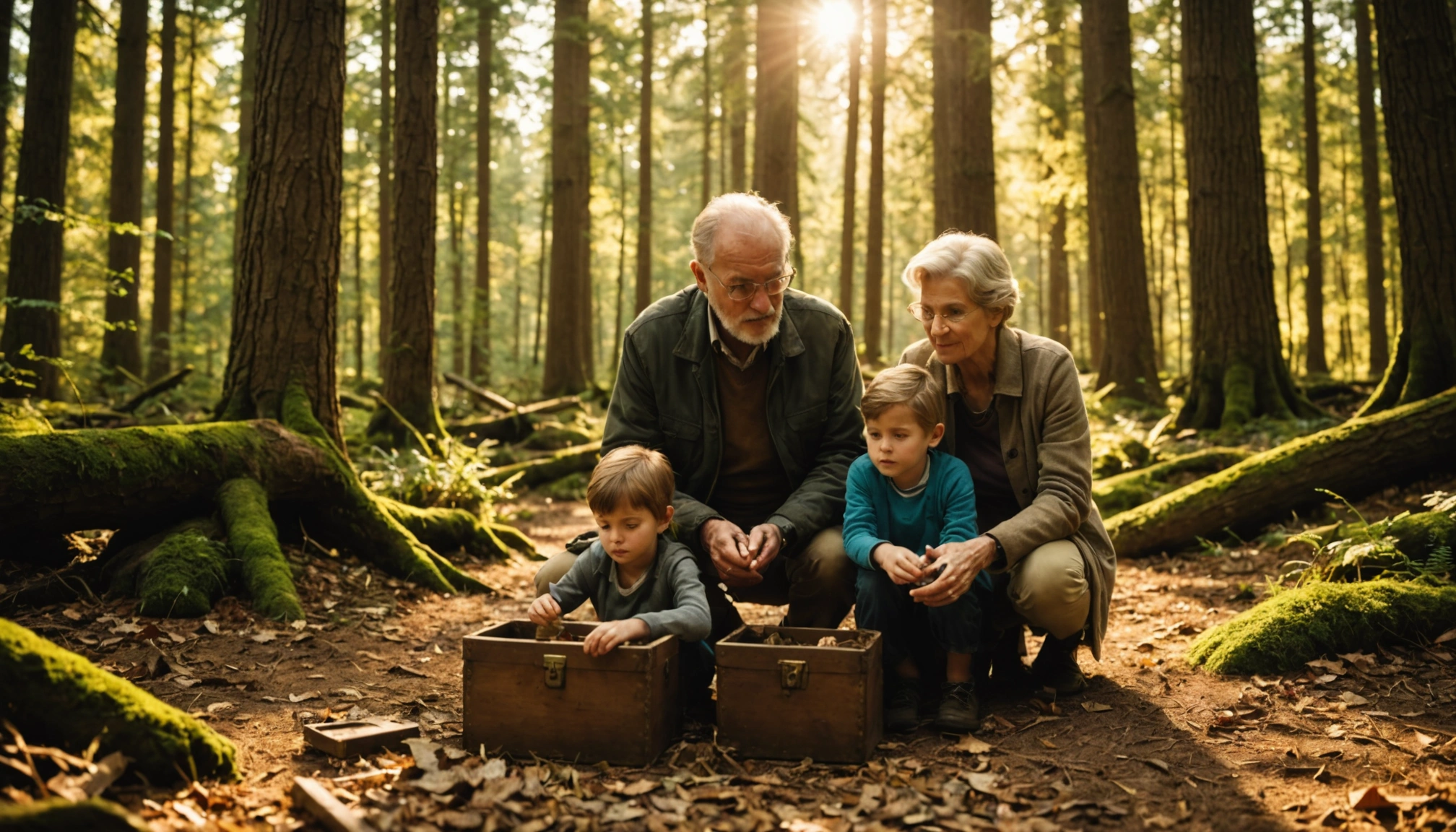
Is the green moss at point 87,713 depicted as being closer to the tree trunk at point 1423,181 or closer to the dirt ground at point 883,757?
the dirt ground at point 883,757

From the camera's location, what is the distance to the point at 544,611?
3.43m

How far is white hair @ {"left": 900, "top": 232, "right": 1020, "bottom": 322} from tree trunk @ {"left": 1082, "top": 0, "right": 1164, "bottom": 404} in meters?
10.1

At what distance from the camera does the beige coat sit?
3863 millimetres

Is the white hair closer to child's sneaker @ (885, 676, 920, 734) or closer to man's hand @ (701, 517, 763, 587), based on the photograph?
man's hand @ (701, 517, 763, 587)

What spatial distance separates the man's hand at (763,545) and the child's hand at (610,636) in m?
0.60

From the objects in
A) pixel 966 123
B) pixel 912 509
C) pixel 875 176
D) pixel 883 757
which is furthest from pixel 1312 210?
pixel 883 757

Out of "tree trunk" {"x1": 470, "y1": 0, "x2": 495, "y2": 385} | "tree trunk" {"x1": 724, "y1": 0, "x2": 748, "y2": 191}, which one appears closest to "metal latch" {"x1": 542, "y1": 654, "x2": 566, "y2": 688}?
"tree trunk" {"x1": 724, "y1": 0, "x2": 748, "y2": 191}

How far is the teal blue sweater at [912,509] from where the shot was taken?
3740 mm

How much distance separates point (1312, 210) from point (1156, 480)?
14.6 meters

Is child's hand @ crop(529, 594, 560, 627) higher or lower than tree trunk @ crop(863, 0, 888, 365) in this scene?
lower

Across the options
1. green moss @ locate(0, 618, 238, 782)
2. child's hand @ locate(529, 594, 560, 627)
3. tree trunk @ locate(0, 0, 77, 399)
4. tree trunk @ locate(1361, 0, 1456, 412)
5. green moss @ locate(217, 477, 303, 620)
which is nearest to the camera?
green moss @ locate(0, 618, 238, 782)

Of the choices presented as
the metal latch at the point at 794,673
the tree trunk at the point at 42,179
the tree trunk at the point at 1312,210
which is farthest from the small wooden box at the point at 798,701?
the tree trunk at the point at 1312,210

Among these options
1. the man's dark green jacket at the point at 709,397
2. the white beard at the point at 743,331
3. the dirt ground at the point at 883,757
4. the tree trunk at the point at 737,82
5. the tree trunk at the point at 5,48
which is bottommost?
the dirt ground at the point at 883,757

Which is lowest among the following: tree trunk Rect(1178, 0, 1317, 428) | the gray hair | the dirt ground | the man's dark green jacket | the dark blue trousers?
the dirt ground
